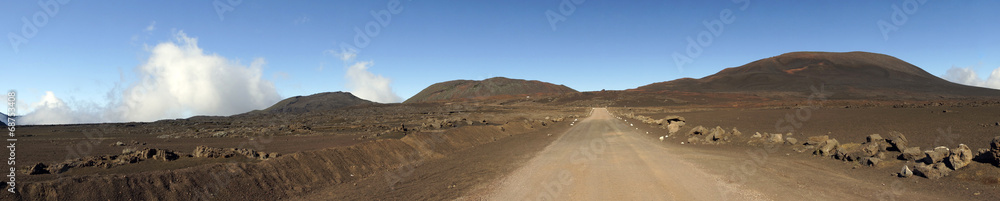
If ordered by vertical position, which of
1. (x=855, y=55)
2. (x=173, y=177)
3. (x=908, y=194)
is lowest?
(x=908, y=194)

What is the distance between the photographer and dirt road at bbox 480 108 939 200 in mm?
8500

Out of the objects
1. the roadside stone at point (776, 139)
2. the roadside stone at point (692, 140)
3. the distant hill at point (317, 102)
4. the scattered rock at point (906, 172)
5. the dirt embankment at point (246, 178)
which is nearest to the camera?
the dirt embankment at point (246, 178)

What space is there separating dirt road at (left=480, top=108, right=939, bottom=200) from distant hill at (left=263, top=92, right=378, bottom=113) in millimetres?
139105

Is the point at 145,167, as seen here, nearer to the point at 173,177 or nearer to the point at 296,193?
the point at 173,177

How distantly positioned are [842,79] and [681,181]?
171m

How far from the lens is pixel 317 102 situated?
158500 millimetres

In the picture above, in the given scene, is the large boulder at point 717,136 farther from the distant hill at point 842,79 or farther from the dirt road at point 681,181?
the distant hill at point 842,79

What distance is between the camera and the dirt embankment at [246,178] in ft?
25.3

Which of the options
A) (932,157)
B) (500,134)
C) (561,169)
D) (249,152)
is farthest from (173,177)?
(500,134)

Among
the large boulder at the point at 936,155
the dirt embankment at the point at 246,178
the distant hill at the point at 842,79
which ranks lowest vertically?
the large boulder at the point at 936,155

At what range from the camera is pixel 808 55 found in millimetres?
189500

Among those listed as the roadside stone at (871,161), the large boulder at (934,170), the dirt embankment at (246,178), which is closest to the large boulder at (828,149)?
the roadside stone at (871,161)

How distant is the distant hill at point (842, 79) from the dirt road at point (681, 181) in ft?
412

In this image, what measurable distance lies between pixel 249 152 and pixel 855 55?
23519 cm
